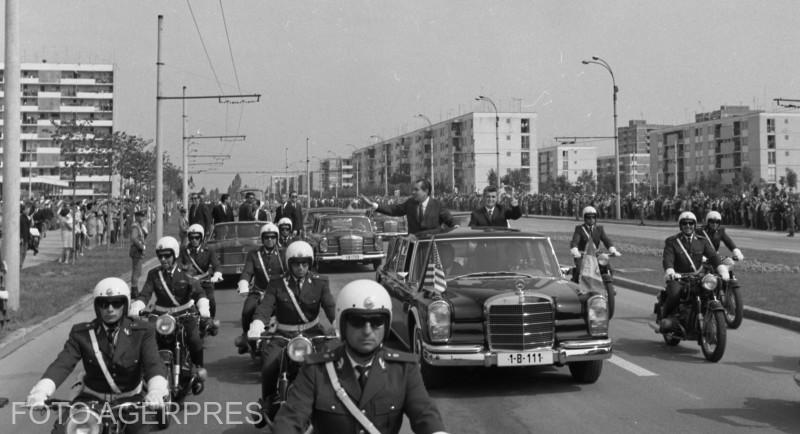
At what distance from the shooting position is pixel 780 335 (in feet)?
39.0

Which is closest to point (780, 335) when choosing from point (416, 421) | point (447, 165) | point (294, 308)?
point (294, 308)

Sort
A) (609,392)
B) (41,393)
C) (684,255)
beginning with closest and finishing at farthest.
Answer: (41,393)
(609,392)
(684,255)

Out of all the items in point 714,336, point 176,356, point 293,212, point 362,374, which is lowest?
point 714,336

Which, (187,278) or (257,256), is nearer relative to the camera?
(187,278)

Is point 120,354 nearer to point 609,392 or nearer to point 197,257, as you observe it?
point 609,392

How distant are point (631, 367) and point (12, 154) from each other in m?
10.4

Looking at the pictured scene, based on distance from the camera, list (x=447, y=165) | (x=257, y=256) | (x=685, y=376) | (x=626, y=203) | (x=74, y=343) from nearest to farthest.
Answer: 1. (x=74, y=343)
2. (x=685, y=376)
3. (x=257, y=256)
4. (x=626, y=203)
5. (x=447, y=165)

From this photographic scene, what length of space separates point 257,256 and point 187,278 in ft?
5.77

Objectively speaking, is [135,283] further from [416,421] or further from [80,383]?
[416,421]

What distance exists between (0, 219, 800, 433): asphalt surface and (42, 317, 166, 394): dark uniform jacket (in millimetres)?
1801

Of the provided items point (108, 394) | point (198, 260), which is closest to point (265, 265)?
point (198, 260)

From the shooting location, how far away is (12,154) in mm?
14102

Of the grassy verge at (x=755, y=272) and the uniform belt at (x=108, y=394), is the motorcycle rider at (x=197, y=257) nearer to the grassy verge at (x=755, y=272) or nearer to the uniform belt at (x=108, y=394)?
the uniform belt at (x=108, y=394)

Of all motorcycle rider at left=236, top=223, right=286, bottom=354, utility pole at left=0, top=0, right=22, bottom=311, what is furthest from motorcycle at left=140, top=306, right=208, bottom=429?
utility pole at left=0, top=0, right=22, bottom=311
